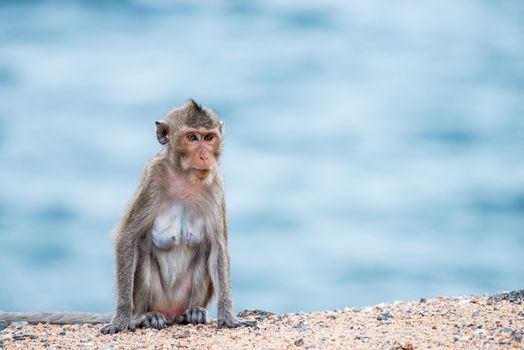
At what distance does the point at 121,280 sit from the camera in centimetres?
1112

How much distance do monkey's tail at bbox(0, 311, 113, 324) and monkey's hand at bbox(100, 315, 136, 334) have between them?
4.51 ft

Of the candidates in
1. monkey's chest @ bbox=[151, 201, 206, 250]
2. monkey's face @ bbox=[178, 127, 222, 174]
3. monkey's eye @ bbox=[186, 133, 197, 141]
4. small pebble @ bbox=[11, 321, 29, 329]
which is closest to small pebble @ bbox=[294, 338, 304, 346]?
monkey's chest @ bbox=[151, 201, 206, 250]

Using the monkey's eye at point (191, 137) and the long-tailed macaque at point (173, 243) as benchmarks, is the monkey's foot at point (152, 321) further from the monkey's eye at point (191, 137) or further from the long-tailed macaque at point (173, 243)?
the monkey's eye at point (191, 137)

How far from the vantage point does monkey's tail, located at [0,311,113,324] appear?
12469mm

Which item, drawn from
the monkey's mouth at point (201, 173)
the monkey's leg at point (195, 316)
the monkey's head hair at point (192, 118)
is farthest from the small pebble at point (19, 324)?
the monkey's head hair at point (192, 118)

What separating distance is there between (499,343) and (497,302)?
7.77 feet

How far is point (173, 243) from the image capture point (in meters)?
11.3

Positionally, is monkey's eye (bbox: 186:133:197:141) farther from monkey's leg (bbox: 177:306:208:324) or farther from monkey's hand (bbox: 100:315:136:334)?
monkey's hand (bbox: 100:315:136:334)

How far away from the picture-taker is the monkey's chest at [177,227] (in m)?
11.3

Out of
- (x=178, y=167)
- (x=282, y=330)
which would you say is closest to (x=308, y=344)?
(x=282, y=330)

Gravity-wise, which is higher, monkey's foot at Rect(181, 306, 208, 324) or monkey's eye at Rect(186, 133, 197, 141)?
monkey's eye at Rect(186, 133, 197, 141)

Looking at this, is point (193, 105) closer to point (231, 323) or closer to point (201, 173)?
point (201, 173)

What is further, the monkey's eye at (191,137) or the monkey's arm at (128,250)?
the monkey's arm at (128,250)

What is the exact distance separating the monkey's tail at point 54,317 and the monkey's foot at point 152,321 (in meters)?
1.35
